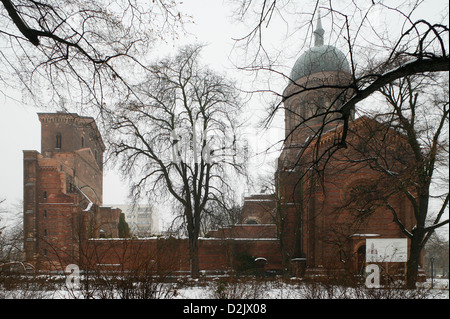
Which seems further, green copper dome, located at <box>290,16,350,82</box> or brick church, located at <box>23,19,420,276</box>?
brick church, located at <box>23,19,420,276</box>

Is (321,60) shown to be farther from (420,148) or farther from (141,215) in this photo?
(141,215)

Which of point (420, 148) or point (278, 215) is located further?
point (278, 215)

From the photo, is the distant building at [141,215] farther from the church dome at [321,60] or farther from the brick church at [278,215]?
the church dome at [321,60]

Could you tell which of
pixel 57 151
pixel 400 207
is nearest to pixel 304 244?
pixel 400 207

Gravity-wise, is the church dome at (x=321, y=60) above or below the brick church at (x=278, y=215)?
above

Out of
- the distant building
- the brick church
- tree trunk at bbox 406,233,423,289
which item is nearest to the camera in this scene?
tree trunk at bbox 406,233,423,289

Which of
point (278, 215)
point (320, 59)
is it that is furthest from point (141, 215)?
point (320, 59)

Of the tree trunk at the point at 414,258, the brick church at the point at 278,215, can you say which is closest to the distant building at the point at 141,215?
the brick church at the point at 278,215

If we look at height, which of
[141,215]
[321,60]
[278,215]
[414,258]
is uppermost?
[321,60]

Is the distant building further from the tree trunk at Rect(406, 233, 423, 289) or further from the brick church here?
the tree trunk at Rect(406, 233, 423, 289)

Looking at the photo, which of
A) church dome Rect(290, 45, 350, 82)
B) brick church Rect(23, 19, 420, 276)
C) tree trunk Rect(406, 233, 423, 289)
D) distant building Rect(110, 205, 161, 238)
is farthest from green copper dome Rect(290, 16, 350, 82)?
tree trunk Rect(406, 233, 423, 289)

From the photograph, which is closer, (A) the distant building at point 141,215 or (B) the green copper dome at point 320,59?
(B) the green copper dome at point 320,59

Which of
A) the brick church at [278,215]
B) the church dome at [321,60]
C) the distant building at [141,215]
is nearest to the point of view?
the church dome at [321,60]

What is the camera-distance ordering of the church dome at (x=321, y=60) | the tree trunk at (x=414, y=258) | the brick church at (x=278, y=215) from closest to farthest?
1. the church dome at (x=321, y=60)
2. the tree trunk at (x=414, y=258)
3. the brick church at (x=278, y=215)
